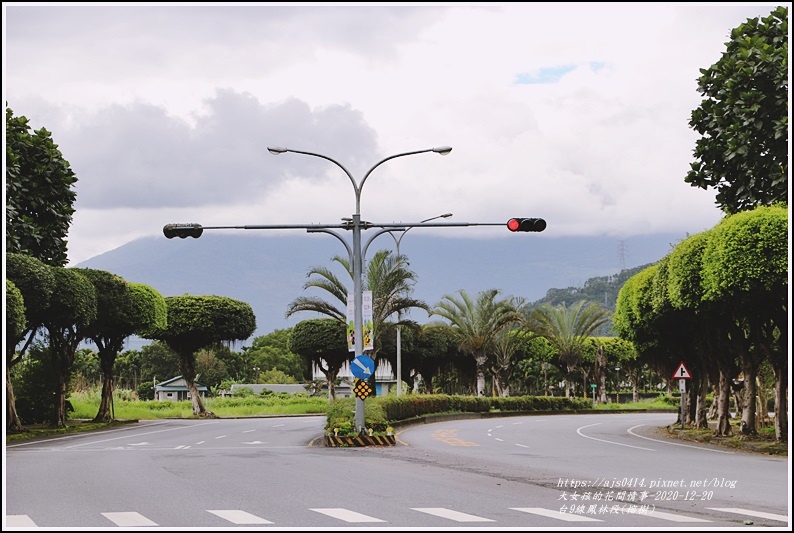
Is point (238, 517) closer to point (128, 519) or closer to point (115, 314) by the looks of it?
point (128, 519)

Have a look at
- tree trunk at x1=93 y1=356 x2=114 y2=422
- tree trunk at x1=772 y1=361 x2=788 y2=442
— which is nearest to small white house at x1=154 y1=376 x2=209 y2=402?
tree trunk at x1=93 y1=356 x2=114 y2=422

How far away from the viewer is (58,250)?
3778 cm

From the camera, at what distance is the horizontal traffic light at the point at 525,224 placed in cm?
2597

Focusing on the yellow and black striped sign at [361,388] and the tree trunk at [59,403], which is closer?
the yellow and black striped sign at [361,388]

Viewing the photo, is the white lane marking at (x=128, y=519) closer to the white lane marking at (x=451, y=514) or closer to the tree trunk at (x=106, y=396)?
the white lane marking at (x=451, y=514)

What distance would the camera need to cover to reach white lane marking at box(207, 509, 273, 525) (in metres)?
11.6

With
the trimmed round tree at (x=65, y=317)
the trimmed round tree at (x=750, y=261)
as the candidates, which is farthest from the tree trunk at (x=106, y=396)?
the trimmed round tree at (x=750, y=261)

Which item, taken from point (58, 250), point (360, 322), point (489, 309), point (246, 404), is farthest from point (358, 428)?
point (246, 404)

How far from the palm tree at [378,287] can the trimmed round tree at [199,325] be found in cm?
1222

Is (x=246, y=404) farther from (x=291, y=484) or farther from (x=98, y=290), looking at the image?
(x=291, y=484)

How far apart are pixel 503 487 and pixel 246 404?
5792 centimetres

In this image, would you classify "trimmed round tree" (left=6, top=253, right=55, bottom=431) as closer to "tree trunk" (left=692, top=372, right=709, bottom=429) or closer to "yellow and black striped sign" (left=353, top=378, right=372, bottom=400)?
"yellow and black striped sign" (left=353, top=378, right=372, bottom=400)

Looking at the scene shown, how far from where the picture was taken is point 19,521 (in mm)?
11609

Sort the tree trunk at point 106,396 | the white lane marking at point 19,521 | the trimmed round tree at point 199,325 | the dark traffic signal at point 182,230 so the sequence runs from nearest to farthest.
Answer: the white lane marking at point 19,521 → the dark traffic signal at point 182,230 → the tree trunk at point 106,396 → the trimmed round tree at point 199,325
